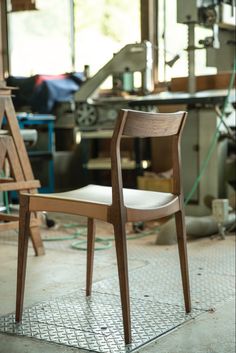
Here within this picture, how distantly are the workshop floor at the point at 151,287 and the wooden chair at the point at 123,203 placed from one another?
0.16 meters

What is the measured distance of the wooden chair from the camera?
1839 millimetres

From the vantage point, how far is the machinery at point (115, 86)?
14.1 feet

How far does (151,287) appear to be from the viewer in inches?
102

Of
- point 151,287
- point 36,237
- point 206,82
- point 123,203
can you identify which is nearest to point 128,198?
point 123,203

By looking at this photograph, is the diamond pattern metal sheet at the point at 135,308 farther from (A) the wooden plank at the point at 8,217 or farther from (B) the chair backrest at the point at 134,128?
(A) the wooden plank at the point at 8,217

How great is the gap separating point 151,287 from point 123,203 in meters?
0.85

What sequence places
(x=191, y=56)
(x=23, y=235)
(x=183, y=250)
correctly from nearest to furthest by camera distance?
(x=23, y=235) → (x=183, y=250) → (x=191, y=56)

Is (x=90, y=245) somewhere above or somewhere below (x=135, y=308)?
above

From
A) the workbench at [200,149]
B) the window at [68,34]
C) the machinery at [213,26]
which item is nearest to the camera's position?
the machinery at [213,26]

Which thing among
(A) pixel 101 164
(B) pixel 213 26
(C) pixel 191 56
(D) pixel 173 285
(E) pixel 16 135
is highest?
(B) pixel 213 26

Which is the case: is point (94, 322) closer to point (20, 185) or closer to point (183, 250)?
point (183, 250)

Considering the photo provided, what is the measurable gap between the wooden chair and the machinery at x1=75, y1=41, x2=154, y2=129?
220cm

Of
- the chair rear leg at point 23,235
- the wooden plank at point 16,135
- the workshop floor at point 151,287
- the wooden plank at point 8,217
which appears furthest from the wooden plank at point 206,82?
the chair rear leg at point 23,235

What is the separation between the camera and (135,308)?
2287 millimetres
